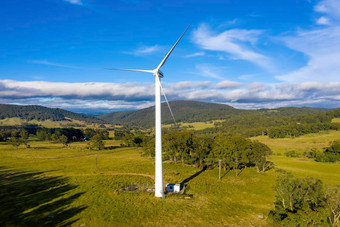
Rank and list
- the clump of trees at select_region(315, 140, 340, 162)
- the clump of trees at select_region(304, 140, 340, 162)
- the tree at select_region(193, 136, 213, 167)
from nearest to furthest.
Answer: the tree at select_region(193, 136, 213, 167), the clump of trees at select_region(315, 140, 340, 162), the clump of trees at select_region(304, 140, 340, 162)

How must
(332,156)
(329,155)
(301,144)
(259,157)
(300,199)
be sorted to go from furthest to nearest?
(301,144) → (329,155) → (332,156) → (259,157) → (300,199)

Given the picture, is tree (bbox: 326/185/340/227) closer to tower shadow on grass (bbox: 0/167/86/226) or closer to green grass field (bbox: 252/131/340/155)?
tower shadow on grass (bbox: 0/167/86/226)

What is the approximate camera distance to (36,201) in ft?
147

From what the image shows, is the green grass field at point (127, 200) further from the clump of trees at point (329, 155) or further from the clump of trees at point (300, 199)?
the clump of trees at point (329, 155)

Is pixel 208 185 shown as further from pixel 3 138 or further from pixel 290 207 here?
pixel 3 138

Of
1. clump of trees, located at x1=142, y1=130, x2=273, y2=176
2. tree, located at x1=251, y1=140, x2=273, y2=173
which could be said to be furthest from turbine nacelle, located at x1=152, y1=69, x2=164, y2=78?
tree, located at x1=251, y1=140, x2=273, y2=173

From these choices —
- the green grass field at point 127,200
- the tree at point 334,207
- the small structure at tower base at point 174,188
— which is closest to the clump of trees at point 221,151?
the green grass field at point 127,200

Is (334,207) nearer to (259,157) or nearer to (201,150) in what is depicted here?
(259,157)

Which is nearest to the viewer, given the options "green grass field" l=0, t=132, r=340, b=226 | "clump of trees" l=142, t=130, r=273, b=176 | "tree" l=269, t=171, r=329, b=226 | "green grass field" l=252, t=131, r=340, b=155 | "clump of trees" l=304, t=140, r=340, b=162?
"green grass field" l=0, t=132, r=340, b=226

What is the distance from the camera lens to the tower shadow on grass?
36.1 meters

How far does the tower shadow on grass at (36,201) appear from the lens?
1420 inches

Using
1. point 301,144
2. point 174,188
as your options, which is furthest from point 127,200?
point 301,144

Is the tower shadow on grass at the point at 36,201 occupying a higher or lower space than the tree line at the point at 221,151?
lower

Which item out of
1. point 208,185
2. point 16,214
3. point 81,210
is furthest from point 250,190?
point 16,214
